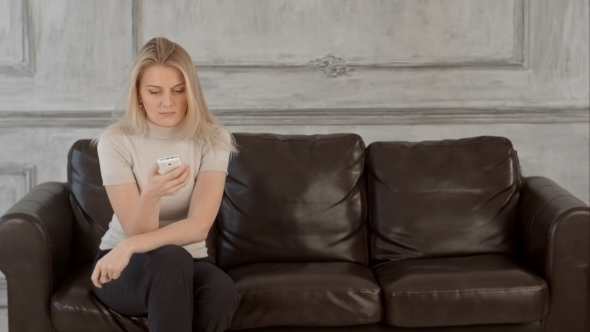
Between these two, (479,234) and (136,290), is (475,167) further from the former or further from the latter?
(136,290)

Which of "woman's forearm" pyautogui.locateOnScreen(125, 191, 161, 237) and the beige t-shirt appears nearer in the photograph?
"woman's forearm" pyautogui.locateOnScreen(125, 191, 161, 237)

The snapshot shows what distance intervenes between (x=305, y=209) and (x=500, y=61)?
1.38 metres

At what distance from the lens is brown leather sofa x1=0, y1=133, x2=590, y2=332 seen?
250 centimetres

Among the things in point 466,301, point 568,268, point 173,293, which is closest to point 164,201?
point 173,293

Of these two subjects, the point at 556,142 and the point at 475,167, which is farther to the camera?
the point at 556,142

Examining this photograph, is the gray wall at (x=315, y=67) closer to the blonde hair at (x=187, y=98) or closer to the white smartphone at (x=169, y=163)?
the blonde hair at (x=187, y=98)

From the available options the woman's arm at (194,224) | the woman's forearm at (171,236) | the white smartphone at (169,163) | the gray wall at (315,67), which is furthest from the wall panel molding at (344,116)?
the white smartphone at (169,163)

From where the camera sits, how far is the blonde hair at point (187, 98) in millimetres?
2436

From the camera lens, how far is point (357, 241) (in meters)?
2.93

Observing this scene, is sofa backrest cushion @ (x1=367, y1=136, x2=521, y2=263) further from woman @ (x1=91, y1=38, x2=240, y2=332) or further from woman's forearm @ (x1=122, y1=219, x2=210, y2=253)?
woman's forearm @ (x1=122, y1=219, x2=210, y2=253)

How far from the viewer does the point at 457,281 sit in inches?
101

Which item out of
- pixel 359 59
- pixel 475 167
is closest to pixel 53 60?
pixel 359 59

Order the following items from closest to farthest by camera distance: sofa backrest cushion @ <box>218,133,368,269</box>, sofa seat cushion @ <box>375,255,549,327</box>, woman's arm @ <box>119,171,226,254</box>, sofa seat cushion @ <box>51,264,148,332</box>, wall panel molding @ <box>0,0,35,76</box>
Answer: woman's arm @ <box>119,171,226,254</box> → sofa seat cushion @ <box>51,264,148,332</box> → sofa seat cushion @ <box>375,255,549,327</box> → sofa backrest cushion @ <box>218,133,368,269</box> → wall panel molding @ <box>0,0,35,76</box>

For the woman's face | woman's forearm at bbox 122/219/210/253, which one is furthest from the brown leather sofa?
the woman's face
